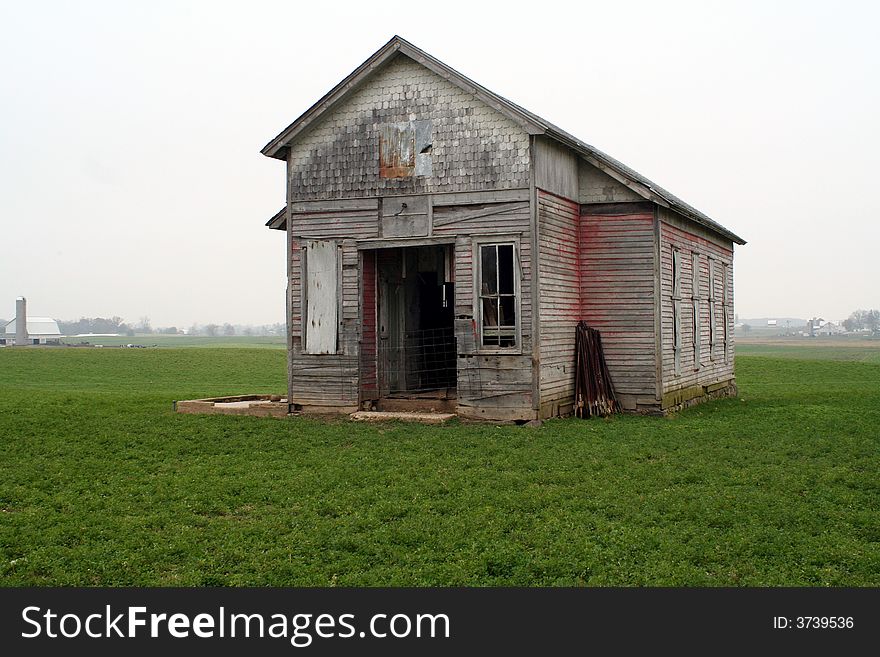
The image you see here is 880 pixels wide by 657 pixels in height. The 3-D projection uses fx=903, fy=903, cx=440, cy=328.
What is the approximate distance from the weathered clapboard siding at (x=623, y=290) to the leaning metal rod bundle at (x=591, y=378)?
0.87 ft

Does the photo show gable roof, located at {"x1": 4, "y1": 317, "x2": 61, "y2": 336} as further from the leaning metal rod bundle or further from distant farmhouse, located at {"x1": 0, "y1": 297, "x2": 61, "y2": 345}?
the leaning metal rod bundle

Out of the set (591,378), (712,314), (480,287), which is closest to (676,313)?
(591,378)

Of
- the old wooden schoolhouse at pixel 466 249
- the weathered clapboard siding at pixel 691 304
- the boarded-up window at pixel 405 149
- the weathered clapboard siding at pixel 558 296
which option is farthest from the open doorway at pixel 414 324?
the weathered clapboard siding at pixel 691 304

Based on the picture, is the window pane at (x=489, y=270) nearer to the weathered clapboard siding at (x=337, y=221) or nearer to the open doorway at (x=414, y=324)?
the open doorway at (x=414, y=324)

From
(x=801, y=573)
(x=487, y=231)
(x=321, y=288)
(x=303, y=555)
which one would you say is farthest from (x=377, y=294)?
(x=801, y=573)

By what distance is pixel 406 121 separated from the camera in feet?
63.3

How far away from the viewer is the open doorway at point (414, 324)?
813 inches

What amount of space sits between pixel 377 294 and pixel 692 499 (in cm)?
1074

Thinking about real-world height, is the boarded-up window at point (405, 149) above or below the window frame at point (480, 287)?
above

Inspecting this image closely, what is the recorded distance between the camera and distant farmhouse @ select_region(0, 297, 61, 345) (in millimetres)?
103812

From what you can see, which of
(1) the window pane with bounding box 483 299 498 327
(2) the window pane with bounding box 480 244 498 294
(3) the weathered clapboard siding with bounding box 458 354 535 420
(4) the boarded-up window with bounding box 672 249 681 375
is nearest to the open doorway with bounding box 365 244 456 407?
(2) the window pane with bounding box 480 244 498 294

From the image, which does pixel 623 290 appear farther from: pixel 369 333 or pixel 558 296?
pixel 369 333

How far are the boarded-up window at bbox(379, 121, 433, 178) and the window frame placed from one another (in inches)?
77.0

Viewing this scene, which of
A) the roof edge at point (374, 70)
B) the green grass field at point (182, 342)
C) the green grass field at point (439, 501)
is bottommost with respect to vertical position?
the green grass field at point (439, 501)
